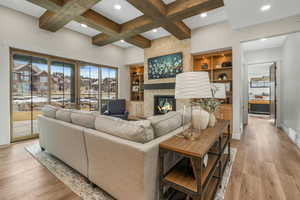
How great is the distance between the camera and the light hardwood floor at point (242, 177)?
155 cm

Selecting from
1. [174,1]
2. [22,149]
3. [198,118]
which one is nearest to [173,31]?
[174,1]

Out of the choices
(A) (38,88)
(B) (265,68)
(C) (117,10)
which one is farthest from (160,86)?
(B) (265,68)

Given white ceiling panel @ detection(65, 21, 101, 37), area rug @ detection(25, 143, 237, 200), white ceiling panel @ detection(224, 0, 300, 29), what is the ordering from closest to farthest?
area rug @ detection(25, 143, 237, 200), white ceiling panel @ detection(224, 0, 300, 29), white ceiling panel @ detection(65, 21, 101, 37)

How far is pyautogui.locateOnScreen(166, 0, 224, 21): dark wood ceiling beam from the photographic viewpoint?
2566 mm

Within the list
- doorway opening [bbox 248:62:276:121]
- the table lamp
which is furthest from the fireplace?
doorway opening [bbox 248:62:276:121]

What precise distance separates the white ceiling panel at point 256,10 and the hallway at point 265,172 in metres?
2.71

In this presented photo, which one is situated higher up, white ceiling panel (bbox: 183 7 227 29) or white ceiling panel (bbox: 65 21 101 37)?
white ceiling panel (bbox: 65 21 101 37)

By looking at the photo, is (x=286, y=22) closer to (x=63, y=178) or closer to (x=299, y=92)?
(x=299, y=92)

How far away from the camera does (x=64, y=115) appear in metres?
2.11

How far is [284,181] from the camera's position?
1794 mm

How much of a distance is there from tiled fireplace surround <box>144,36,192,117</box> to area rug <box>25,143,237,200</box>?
2.74 metres

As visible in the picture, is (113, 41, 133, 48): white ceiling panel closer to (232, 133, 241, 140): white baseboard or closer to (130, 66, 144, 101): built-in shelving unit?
(130, 66, 144, 101): built-in shelving unit

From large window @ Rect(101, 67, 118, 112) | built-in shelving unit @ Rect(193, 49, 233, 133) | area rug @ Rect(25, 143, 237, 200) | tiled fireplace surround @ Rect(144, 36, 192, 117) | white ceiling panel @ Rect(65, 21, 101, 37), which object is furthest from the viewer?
large window @ Rect(101, 67, 118, 112)

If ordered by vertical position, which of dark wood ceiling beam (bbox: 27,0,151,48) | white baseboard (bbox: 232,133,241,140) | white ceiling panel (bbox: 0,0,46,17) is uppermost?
white ceiling panel (bbox: 0,0,46,17)
